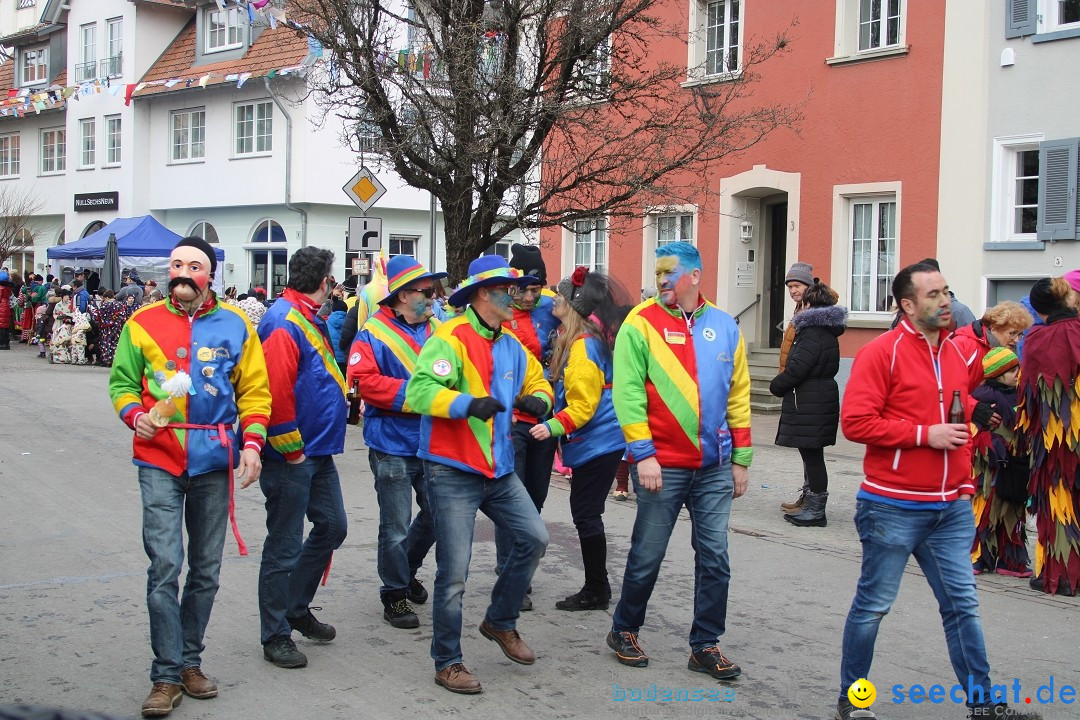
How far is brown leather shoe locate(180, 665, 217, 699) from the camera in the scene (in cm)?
498

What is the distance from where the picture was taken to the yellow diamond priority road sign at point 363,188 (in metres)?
15.4

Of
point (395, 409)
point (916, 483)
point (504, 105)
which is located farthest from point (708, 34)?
point (916, 483)

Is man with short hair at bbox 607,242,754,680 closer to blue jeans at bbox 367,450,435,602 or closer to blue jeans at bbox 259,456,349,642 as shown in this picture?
blue jeans at bbox 367,450,435,602

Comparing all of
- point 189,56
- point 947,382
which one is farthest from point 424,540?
point 189,56

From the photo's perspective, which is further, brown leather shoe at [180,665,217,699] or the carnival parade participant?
the carnival parade participant

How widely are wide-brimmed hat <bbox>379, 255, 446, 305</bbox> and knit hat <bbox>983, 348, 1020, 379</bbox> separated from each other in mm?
3686

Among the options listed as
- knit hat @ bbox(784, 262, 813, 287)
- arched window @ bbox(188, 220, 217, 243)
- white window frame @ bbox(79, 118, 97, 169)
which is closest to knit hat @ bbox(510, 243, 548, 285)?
knit hat @ bbox(784, 262, 813, 287)

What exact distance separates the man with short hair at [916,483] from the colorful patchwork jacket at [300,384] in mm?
2398

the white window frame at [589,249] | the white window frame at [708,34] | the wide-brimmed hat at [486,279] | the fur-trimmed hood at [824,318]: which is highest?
the white window frame at [708,34]

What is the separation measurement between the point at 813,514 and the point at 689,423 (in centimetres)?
427

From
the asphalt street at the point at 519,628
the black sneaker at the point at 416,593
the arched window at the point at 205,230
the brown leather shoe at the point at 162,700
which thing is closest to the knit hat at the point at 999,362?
the asphalt street at the point at 519,628

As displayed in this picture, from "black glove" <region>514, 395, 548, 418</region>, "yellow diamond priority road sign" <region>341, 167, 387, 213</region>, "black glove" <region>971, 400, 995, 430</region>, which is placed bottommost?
"black glove" <region>971, 400, 995, 430</region>

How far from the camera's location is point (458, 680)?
5105mm

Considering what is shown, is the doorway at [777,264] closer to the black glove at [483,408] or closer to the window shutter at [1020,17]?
the window shutter at [1020,17]
